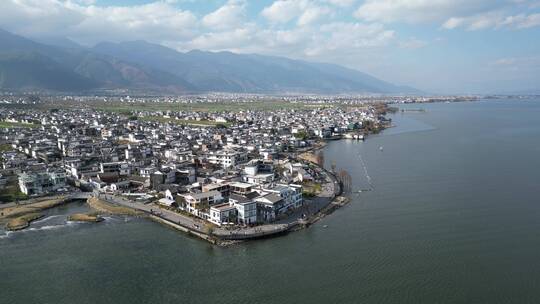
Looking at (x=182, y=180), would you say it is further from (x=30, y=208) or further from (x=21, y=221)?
(x=21, y=221)

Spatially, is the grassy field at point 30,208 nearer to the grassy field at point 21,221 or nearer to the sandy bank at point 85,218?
the grassy field at point 21,221

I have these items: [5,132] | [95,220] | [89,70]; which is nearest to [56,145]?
[5,132]

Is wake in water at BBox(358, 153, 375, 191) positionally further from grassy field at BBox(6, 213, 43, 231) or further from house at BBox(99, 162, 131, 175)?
grassy field at BBox(6, 213, 43, 231)

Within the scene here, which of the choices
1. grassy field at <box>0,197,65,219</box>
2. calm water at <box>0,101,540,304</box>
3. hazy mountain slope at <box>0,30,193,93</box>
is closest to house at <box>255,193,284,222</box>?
calm water at <box>0,101,540,304</box>

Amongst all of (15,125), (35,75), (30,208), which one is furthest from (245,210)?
(35,75)

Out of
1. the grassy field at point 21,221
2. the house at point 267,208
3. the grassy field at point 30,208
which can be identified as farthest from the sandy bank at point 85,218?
the house at point 267,208
